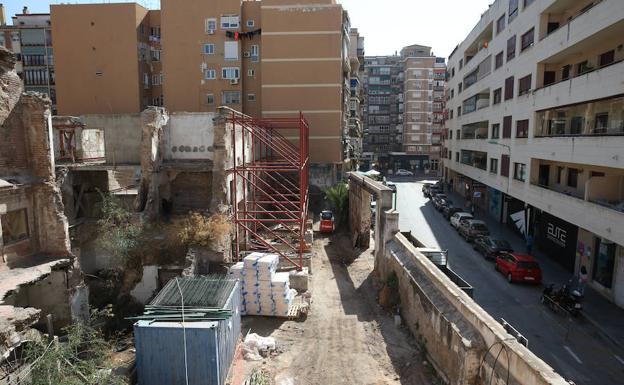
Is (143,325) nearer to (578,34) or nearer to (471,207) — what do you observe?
(578,34)

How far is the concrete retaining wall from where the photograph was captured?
7.96 meters

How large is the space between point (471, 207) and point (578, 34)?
20674 millimetres

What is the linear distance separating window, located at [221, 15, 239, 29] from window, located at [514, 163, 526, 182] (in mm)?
26019

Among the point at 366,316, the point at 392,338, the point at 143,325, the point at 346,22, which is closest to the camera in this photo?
the point at 143,325

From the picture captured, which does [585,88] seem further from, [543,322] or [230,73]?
[230,73]

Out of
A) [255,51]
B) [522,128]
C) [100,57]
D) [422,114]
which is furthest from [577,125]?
[422,114]

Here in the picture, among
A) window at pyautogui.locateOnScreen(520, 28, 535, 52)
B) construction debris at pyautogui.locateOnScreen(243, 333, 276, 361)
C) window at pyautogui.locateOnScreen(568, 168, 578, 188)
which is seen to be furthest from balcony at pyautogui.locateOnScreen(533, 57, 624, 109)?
construction debris at pyautogui.locateOnScreen(243, 333, 276, 361)

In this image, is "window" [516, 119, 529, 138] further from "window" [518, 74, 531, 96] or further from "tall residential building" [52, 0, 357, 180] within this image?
"tall residential building" [52, 0, 357, 180]

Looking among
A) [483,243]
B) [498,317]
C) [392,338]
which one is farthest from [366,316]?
[483,243]

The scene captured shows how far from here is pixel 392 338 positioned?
1369 cm

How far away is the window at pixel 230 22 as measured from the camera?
120 feet

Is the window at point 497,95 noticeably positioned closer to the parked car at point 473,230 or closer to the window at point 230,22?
the parked car at point 473,230

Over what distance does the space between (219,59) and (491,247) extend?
2787 cm

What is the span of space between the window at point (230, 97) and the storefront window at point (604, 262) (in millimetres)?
29710
